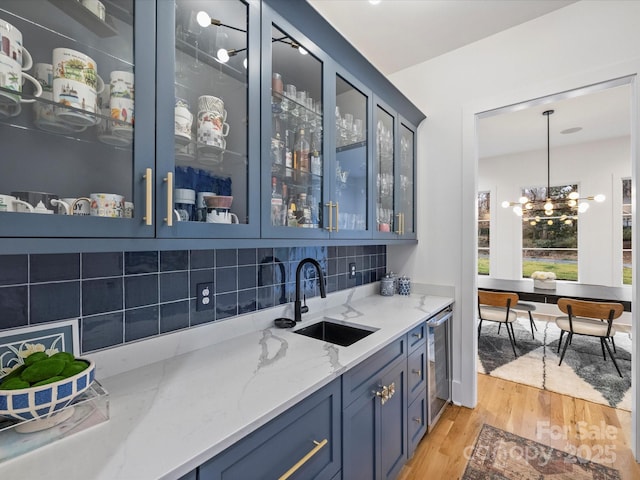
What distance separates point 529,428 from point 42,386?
2671 millimetres

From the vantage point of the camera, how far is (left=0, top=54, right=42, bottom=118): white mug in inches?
25.4

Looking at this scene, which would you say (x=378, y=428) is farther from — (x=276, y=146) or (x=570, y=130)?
(x=570, y=130)

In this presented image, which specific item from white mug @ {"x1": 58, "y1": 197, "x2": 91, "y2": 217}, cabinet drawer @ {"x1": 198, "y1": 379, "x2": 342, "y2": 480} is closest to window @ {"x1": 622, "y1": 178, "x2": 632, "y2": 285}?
cabinet drawer @ {"x1": 198, "y1": 379, "x2": 342, "y2": 480}

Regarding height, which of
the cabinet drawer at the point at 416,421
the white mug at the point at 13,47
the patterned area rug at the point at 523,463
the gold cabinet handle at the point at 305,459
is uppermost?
the white mug at the point at 13,47

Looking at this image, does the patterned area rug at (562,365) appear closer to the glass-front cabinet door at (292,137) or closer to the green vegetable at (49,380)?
the glass-front cabinet door at (292,137)

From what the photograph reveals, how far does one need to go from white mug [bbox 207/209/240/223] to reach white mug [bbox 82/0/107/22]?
1.98 feet

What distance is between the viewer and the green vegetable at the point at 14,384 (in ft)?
2.18

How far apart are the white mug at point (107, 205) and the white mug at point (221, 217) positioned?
27cm

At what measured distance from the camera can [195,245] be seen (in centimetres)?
97

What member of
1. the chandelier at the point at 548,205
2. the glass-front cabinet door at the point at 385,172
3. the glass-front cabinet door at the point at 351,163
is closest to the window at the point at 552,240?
the chandelier at the point at 548,205

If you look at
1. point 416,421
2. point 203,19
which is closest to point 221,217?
point 203,19

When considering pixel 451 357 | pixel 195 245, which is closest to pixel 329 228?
pixel 195 245

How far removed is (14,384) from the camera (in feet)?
2.20

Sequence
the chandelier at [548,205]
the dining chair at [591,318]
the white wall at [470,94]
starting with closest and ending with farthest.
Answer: the white wall at [470,94]
the dining chair at [591,318]
the chandelier at [548,205]
